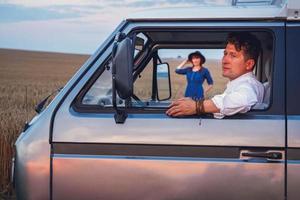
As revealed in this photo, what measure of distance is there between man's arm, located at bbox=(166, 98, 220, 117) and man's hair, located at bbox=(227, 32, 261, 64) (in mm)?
484

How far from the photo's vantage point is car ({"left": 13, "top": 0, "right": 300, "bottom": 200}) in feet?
10.6

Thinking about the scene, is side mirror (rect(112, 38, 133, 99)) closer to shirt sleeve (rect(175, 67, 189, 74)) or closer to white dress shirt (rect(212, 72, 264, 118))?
white dress shirt (rect(212, 72, 264, 118))

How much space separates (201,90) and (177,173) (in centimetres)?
154

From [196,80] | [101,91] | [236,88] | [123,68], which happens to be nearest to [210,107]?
[236,88]

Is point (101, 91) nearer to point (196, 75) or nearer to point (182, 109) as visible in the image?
point (182, 109)

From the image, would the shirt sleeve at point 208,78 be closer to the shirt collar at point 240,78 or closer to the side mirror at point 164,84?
the side mirror at point 164,84

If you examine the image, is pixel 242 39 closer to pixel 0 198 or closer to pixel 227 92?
pixel 227 92

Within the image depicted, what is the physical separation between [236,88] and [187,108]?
1.23 ft

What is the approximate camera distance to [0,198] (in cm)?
693

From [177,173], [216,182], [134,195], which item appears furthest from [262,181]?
[134,195]

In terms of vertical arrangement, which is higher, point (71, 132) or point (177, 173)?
point (71, 132)

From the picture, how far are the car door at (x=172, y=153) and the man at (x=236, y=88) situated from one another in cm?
6

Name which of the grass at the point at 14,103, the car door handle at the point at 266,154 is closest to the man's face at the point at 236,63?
the car door handle at the point at 266,154

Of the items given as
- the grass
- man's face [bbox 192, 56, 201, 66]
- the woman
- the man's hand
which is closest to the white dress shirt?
the man's hand
